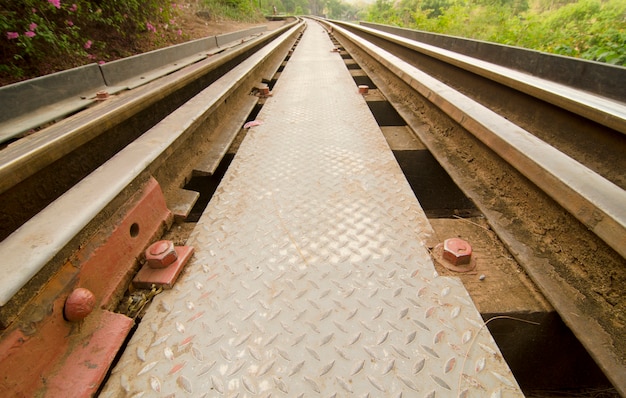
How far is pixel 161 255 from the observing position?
4.37 feet

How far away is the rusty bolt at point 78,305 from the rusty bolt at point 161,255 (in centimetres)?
31

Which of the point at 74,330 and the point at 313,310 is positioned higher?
the point at 74,330

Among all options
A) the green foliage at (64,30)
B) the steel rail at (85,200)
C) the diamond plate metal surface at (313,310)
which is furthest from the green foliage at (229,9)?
the diamond plate metal surface at (313,310)

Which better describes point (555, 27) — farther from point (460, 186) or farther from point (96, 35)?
point (96, 35)

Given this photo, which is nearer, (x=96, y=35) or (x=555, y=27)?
(x=96, y=35)

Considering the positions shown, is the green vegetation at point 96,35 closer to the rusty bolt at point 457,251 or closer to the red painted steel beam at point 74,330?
the red painted steel beam at point 74,330

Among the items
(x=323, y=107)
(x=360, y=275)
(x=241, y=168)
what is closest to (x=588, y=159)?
(x=360, y=275)

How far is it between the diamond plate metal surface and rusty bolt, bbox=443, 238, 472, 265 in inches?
4.2

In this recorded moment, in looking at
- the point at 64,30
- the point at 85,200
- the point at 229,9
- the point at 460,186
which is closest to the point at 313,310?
the point at 85,200

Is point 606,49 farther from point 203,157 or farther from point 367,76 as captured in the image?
point 203,157

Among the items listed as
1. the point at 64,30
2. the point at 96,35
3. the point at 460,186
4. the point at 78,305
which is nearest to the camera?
the point at 78,305

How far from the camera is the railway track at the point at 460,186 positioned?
3.16ft

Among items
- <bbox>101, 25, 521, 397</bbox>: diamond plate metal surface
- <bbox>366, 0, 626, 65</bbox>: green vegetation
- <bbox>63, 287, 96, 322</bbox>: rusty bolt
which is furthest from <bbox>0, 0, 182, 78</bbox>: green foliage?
<bbox>366, 0, 626, 65</bbox>: green vegetation

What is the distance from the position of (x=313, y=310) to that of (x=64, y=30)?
258 inches
